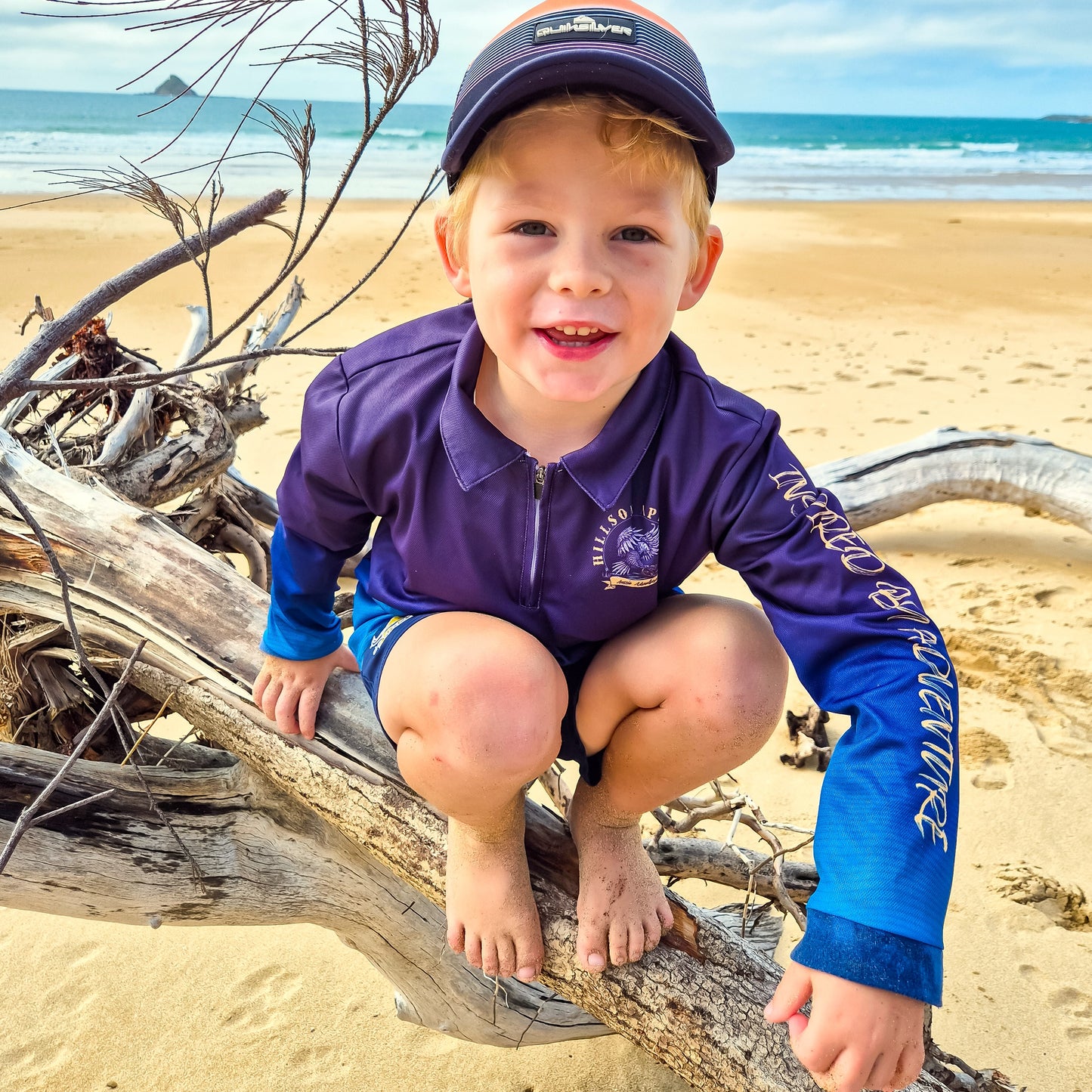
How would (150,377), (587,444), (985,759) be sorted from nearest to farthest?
(150,377) → (587,444) → (985,759)

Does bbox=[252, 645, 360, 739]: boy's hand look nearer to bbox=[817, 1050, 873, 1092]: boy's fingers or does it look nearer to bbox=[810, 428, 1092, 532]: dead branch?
bbox=[817, 1050, 873, 1092]: boy's fingers

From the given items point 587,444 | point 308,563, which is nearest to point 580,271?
point 587,444

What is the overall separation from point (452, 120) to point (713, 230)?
0.40m

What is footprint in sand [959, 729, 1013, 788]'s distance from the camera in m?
2.58

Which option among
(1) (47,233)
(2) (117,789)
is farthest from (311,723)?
(1) (47,233)

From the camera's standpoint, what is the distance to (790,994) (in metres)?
1.18

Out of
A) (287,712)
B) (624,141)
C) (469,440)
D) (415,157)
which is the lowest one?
(287,712)

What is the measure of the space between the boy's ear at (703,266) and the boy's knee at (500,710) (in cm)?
56

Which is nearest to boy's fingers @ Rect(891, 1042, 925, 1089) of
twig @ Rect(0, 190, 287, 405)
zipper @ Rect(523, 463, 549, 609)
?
zipper @ Rect(523, 463, 549, 609)

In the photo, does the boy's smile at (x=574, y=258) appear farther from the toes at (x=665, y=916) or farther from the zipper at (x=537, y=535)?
the toes at (x=665, y=916)

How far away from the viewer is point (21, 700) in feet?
6.98

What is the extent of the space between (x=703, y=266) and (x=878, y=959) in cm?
94

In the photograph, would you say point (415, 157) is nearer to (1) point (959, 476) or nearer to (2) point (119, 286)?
(1) point (959, 476)

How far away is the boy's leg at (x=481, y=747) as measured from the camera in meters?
1.31
